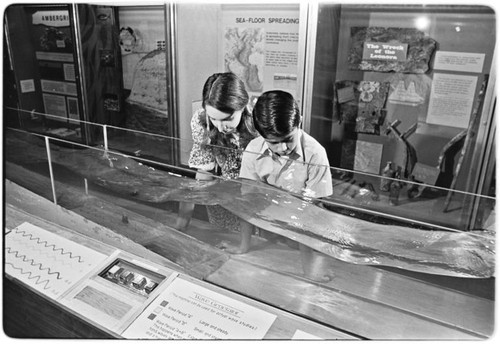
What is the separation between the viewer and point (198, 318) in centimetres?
94

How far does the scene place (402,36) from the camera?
1.90 metres

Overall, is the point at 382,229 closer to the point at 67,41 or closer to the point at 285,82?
the point at 285,82

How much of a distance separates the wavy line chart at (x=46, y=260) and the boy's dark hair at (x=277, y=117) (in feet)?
1.94

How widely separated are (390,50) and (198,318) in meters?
1.60

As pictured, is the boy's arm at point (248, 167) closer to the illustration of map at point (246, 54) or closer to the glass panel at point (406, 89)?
the glass panel at point (406, 89)

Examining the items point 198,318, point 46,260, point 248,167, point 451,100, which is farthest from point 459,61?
point 46,260

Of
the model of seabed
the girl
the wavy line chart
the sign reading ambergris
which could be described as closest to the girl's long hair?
the girl

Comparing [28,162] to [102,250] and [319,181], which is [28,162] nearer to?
[102,250]

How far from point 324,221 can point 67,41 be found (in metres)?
2.23

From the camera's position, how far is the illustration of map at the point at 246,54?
2025 mm

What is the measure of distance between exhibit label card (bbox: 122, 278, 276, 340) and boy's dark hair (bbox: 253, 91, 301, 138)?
491 millimetres

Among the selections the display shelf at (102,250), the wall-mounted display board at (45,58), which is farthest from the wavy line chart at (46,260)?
the wall-mounted display board at (45,58)

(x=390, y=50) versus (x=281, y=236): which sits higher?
(x=390, y=50)

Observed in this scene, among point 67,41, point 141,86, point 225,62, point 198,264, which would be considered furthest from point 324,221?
point 67,41
